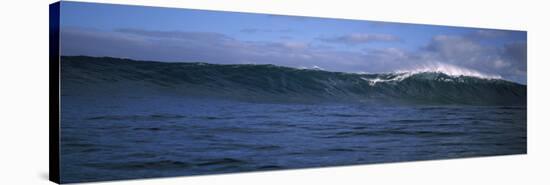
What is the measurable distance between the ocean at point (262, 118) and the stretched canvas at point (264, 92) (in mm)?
13

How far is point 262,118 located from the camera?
7.61 m

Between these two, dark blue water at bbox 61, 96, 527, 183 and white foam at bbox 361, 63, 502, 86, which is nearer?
dark blue water at bbox 61, 96, 527, 183

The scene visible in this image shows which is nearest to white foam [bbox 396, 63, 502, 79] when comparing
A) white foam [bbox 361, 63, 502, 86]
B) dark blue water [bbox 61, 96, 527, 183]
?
white foam [bbox 361, 63, 502, 86]

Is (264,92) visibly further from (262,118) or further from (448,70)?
(448,70)

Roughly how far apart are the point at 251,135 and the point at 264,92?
1.87 feet

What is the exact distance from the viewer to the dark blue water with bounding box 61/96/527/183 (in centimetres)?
650

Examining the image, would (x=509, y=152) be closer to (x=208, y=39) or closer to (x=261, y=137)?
(x=261, y=137)

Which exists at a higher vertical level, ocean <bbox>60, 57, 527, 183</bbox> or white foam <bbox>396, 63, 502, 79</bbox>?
white foam <bbox>396, 63, 502, 79</bbox>

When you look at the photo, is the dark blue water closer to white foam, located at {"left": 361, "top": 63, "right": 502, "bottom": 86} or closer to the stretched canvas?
the stretched canvas

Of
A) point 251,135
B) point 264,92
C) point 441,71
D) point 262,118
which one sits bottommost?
point 251,135

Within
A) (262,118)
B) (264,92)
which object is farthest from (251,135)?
(264,92)

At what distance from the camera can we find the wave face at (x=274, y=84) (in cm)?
664

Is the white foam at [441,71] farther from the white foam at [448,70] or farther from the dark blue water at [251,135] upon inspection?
the dark blue water at [251,135]

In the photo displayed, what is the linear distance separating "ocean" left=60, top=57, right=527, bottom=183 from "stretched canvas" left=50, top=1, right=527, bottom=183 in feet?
0.04
